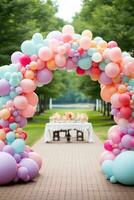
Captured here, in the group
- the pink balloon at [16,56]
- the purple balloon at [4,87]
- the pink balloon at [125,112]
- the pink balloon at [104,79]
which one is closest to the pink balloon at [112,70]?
the pink balloon at [104,79]

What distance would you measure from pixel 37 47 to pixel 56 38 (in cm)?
58

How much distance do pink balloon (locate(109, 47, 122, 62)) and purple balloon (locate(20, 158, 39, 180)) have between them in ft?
11.3

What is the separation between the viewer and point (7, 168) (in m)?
12.4

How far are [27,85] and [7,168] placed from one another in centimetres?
224

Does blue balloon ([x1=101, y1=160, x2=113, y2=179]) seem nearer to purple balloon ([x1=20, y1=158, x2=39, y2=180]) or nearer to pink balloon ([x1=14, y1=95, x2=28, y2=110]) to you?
purple balloon ([x1=20, y1=158, x2=39, y2=180])

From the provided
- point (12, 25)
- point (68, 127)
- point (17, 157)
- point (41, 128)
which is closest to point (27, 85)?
point (17, 157)

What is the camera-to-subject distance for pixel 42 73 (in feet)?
43.3

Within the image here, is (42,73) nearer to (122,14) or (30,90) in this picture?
(30,90)

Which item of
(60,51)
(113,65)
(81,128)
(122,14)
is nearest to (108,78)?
(113,65)

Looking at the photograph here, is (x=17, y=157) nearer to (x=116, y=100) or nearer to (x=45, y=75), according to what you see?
(x=45, y=75)

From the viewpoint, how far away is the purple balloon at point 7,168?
12328 millimetres

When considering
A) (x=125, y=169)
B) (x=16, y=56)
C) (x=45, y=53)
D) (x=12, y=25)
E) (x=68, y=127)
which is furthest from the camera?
(x=12, y=25)

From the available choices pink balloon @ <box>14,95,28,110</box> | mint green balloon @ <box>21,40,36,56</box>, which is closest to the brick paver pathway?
pink balloon @ <box>14,95,28,110</box>

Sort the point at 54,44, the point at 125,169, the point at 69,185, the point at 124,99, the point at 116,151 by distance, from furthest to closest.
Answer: the point at 116,151
the point at 54,44
the point at 124,99
the point at 69,185
the point at 125,169
